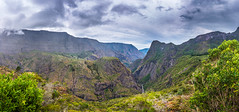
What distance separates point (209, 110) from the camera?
1730 cm

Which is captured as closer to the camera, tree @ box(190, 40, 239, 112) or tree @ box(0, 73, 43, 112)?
tree @ box(190, 40, 239, 112)

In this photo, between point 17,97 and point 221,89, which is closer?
point 221,89

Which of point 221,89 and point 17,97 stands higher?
point 221,89

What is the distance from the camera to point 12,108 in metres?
19.3

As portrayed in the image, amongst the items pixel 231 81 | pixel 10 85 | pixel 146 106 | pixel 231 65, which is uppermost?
pixel 231 65

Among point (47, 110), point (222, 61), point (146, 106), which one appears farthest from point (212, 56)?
point (47, 110)

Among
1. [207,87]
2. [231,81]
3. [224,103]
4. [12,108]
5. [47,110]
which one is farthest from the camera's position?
[47,110]

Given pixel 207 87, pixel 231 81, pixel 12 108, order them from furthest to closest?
pixel 12 108
pixel 207 87
pixel 231 81

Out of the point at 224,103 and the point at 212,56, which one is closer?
the point at 224,103

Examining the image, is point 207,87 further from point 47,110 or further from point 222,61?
point 47,110

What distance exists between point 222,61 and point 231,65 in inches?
128

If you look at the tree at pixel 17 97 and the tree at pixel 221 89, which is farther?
the tree at pixel 17 97

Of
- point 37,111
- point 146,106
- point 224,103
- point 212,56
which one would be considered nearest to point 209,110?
point 224,103

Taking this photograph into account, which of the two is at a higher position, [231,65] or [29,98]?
[231,65]
